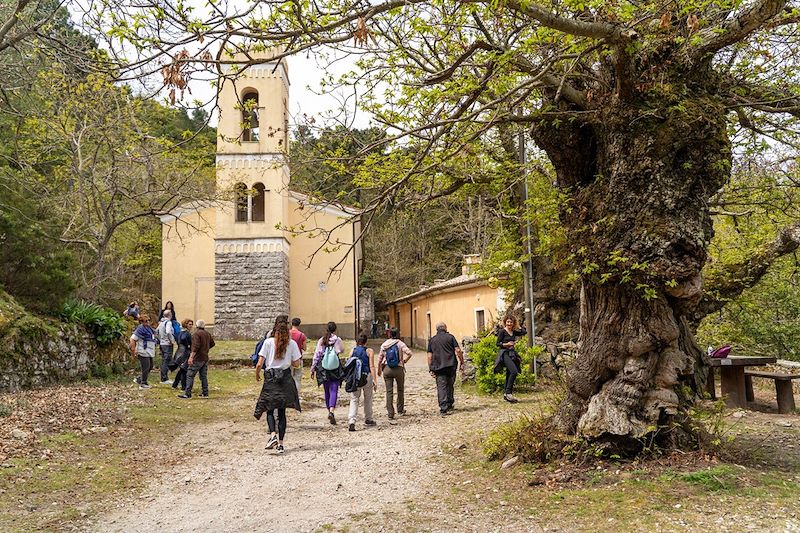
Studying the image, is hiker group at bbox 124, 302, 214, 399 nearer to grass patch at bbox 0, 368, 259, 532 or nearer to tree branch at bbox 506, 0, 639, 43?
grass patch at bbox 0, 368, 259, 532

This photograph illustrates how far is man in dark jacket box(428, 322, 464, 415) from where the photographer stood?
37.0 feet

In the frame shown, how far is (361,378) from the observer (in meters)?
10.3

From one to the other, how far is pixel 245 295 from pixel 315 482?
65.6ft

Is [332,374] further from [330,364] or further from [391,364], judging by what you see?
[391,364]

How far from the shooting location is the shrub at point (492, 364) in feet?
43.2

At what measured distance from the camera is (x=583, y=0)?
4.96 meters

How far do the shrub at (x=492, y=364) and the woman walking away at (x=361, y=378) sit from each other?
3.57 m

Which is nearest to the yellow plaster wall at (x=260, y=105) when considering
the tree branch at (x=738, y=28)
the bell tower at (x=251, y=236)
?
the bell tower at (x=251, y=236)

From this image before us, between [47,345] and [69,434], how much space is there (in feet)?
13.8

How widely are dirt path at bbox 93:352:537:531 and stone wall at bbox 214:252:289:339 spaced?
1511cm

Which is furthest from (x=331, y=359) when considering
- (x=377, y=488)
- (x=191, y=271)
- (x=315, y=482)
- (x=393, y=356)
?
(x=191, y=271)

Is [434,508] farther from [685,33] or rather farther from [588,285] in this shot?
[685,33]

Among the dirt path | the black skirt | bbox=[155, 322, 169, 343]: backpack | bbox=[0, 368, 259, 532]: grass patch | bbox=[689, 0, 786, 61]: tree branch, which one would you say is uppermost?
bbox=[689, 0, 786, 61]: tree branch

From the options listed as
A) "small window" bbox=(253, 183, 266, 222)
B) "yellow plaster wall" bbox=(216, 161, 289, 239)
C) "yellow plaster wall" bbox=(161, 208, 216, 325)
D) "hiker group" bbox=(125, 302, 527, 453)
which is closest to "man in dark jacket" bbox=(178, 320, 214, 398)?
"hiker group" bbox=(125, 302, 527, 453)
